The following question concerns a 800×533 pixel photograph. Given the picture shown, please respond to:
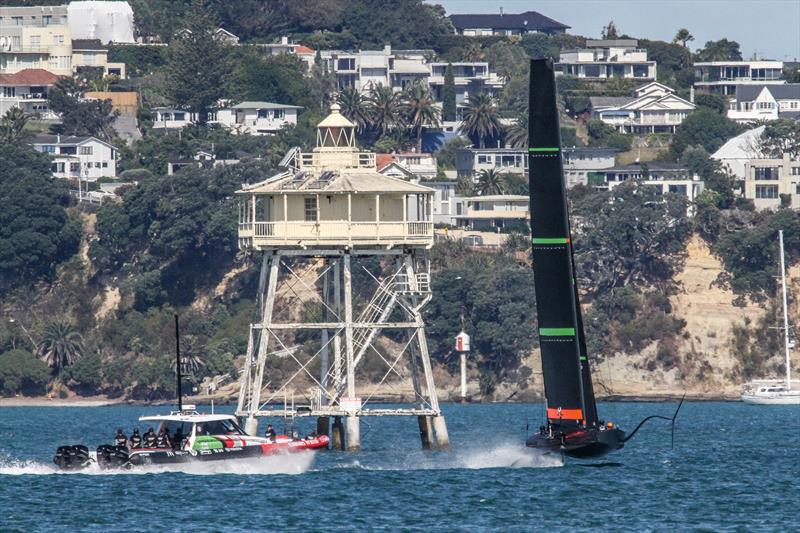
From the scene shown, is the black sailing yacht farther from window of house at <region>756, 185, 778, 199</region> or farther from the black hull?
window of house at <region>756, 185, 778, 199</region>

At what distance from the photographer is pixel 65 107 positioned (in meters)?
198

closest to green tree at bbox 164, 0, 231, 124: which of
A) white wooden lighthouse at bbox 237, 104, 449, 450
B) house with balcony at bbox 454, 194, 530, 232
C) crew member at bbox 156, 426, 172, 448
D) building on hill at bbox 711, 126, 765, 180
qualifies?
house with balcony at bbox 454, 194, 530, 232

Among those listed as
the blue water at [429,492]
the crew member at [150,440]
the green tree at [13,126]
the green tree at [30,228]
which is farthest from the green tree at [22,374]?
the crew member at [150,440]

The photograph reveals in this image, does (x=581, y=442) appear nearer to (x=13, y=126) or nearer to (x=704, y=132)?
(x=13, y=126)

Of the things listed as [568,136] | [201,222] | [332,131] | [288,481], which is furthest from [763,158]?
[288,481]

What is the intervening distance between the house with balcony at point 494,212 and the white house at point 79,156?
114 ft

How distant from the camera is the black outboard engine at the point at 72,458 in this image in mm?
65188

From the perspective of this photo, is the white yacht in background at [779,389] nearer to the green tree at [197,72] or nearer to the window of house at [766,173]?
the window of house at [766,173]

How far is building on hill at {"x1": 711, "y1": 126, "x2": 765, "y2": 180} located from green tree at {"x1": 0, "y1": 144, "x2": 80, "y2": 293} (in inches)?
2244

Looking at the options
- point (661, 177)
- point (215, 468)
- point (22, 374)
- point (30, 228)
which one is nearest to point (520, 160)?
point (661, 177)

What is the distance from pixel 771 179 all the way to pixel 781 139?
10245 mm

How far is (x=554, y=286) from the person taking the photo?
6744 cm

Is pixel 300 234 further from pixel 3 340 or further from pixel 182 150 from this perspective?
pixel 182 150

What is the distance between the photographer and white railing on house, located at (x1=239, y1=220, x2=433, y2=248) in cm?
7356
